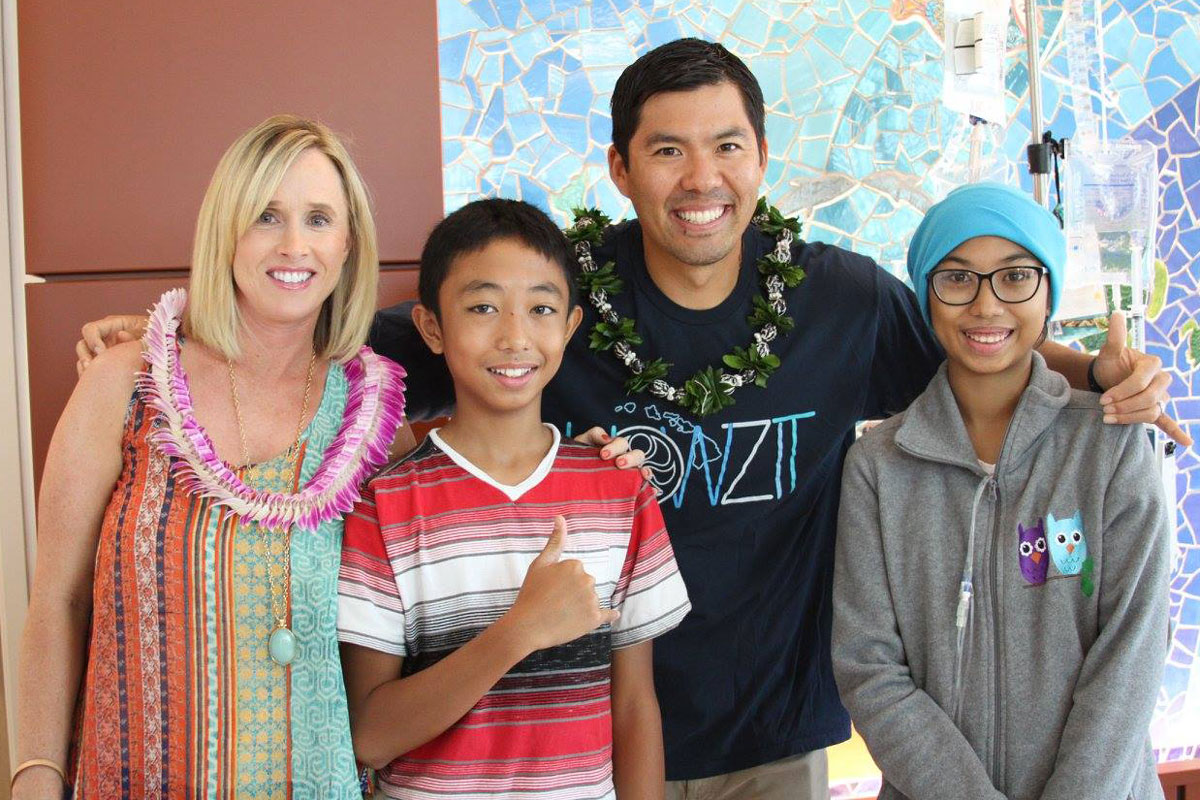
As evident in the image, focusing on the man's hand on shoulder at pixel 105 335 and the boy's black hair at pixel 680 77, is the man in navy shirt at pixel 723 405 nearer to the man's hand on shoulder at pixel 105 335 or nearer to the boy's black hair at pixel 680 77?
the boy's black hair at pixel 680 77

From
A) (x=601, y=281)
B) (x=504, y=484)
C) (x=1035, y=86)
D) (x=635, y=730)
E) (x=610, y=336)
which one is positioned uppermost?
(x=1035, y=86)

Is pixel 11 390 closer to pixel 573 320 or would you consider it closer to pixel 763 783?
pixel 573 320

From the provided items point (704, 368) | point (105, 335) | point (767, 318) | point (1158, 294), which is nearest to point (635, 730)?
point (704, 368)

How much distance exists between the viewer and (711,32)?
3.52 meters

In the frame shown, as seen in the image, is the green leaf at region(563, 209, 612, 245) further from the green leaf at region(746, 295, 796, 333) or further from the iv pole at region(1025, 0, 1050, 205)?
the iv pole at region(1025, 0, 1050, 205)

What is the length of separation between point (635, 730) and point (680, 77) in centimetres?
111

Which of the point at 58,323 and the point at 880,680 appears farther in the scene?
the point at 58,323

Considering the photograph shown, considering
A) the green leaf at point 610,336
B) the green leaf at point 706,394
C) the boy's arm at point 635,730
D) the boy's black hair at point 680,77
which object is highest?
the boy's black hair at point 680,77

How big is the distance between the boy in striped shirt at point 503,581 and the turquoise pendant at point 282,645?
0.08 m

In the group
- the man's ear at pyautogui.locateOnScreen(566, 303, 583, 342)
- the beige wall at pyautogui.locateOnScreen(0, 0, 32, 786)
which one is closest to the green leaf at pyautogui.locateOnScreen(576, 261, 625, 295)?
the man's ear at pyautogui.locateOnScreen(566, 303, 583, 342)

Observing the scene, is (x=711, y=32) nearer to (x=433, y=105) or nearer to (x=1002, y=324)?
(x=433, y=105)

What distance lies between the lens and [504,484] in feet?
5.12

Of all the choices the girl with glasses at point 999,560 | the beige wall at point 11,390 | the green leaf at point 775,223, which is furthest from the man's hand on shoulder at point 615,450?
the beige wall at point 11,390

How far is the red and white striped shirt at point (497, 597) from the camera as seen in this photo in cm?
145
